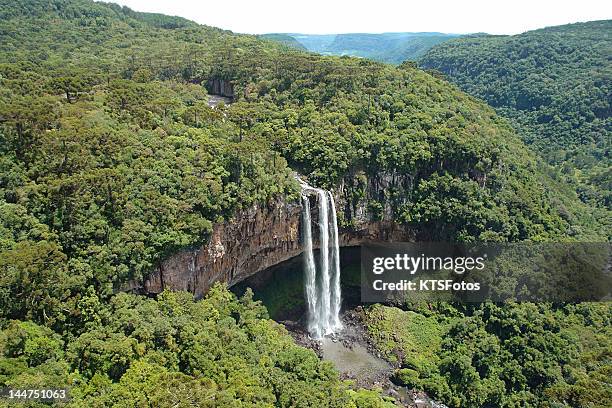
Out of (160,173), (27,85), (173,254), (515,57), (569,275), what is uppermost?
(515,57)

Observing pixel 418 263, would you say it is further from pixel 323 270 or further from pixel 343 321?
pixel 323 270

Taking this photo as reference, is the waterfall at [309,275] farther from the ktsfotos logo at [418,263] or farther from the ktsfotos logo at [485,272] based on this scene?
the ktsfotos logo at [418,263]

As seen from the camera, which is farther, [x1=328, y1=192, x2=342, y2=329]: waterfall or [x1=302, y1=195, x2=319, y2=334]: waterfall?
[x1=328, y1=192, x2=342, y2=329]: waterfall

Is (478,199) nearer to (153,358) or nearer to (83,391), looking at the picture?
(153,358)

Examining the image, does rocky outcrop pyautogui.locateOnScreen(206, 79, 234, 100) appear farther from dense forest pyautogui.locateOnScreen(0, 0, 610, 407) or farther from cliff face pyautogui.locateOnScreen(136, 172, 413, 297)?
cliff face pyautogui.locateOnScreen(136, 172, 413, 297)

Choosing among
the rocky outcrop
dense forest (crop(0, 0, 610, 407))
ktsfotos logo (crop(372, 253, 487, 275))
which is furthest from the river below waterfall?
the rocky outcrop

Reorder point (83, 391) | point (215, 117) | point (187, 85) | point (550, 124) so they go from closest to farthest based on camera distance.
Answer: point (83, 391)
point (215, 117)
point (187, 85)
point (550, 124)

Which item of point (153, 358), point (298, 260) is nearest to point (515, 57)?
point (298, 260)
